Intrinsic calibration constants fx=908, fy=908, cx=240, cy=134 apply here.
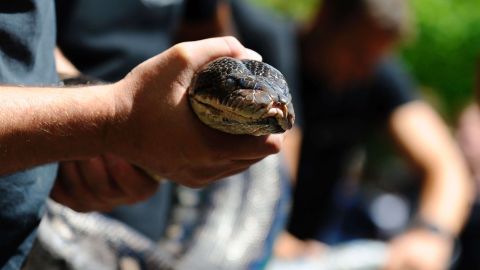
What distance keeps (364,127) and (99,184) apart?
2.60 metres

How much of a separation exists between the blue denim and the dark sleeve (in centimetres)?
260

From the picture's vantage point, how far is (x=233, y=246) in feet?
8.00

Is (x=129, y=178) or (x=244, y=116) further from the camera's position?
(x=129, y=178)

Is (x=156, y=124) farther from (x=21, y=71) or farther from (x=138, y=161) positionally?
(x=21, y=71)

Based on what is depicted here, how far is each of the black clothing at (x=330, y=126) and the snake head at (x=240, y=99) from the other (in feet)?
8.61

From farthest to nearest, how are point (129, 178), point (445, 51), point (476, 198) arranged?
point (445, 51) → point (476, 198) → point (129, 178)

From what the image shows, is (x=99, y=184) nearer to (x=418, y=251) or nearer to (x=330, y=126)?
(x=418, y=251)

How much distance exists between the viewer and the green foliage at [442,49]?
827 cm

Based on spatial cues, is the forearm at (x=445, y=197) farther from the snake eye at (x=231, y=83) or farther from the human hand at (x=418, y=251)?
the snake eye at (x=231, y=83)

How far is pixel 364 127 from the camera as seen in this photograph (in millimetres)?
4066

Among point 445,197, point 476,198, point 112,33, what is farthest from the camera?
point 476,198

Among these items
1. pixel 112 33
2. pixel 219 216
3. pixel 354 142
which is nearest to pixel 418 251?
pixel 354 142

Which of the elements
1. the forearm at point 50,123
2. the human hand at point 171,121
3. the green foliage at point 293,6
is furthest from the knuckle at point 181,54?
the green foliage at point 293,6

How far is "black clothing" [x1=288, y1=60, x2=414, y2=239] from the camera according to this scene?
3895 mm
